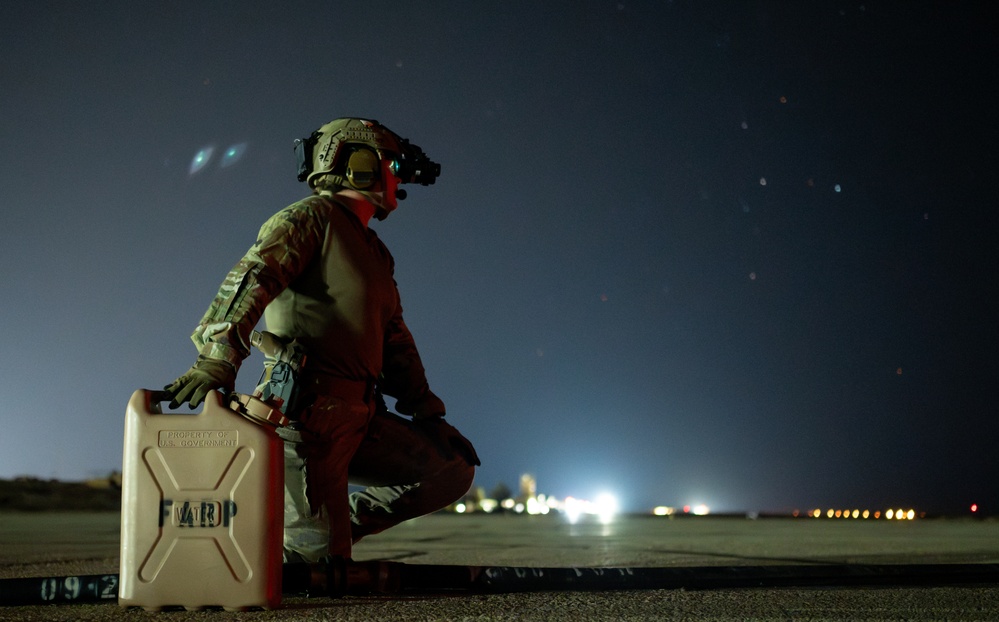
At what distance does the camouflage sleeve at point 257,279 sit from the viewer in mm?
2785

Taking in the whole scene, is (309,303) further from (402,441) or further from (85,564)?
(85,564)

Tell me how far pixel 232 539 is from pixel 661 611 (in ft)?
3.80

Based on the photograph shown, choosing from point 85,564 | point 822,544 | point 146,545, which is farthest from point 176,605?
point 822,544

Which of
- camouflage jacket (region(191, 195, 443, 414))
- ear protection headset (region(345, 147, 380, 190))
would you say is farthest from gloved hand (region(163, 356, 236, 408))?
ear protection headset (region(345, 147, 380, 190))

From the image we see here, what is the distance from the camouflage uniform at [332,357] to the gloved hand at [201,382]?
5 centimetres

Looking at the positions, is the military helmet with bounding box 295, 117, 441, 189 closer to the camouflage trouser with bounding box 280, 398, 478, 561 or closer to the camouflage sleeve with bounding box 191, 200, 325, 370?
the camouflage sleeve with bounding box 191, 200, 325, 370

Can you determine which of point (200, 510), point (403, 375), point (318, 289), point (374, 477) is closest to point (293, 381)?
point (318, 289)

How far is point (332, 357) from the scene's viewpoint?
125 inches

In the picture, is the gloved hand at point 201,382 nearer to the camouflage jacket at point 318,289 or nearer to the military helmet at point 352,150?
the camouflage jacket at point 318,289

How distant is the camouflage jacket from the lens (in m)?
2.93

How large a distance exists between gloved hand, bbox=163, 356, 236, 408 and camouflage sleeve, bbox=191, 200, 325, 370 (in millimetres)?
42

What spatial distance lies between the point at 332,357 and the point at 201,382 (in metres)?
0.65

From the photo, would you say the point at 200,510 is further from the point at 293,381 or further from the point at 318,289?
the point at 318,289

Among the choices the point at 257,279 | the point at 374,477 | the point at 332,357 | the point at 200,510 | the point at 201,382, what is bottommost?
the point at 200,510
